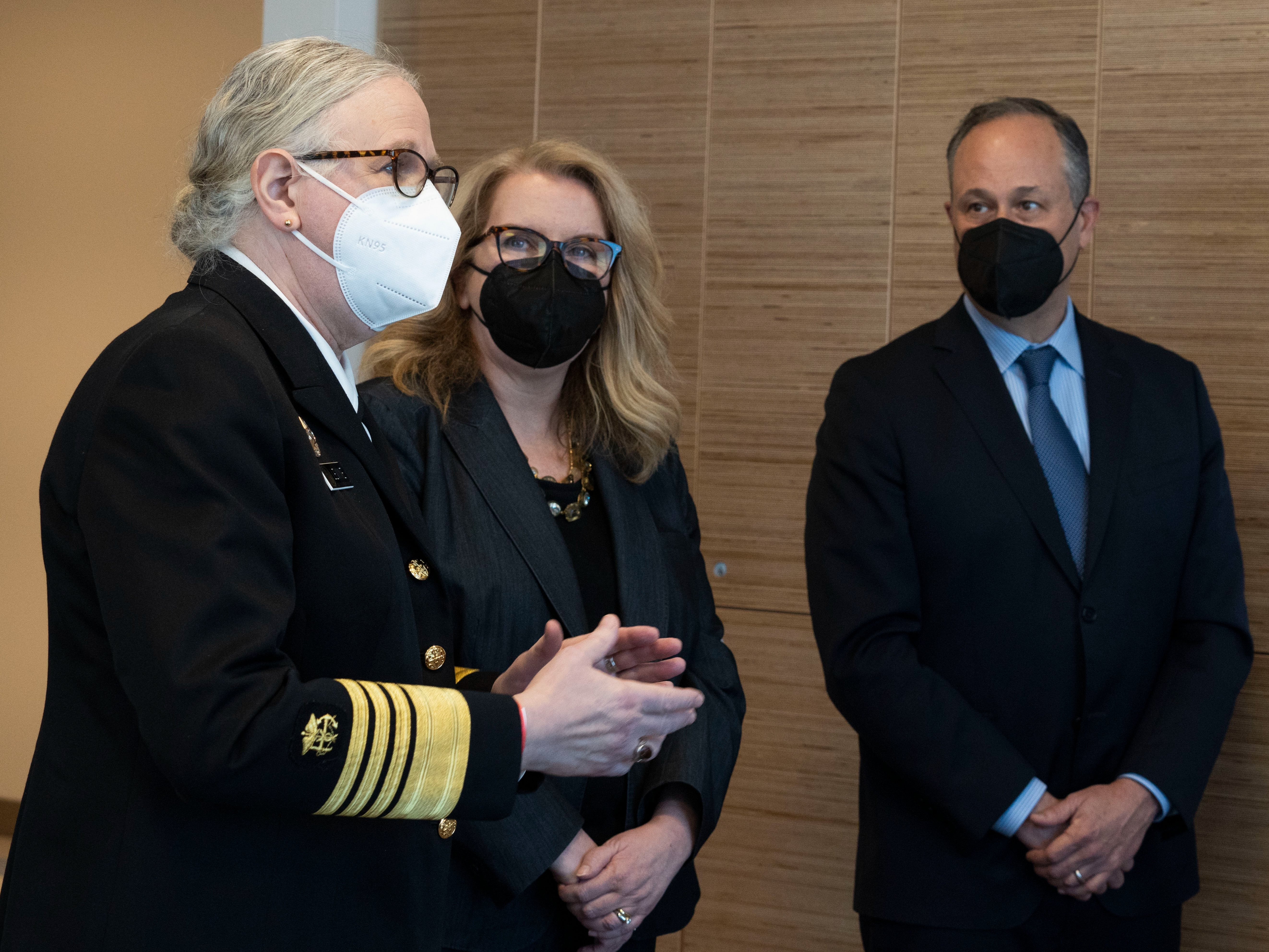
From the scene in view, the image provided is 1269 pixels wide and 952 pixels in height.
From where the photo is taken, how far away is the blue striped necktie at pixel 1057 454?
2.19 m

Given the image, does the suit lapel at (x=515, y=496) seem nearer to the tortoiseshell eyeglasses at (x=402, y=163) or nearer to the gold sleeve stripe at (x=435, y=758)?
the tortoiseshell eyeglasses at (x=402, y=163)

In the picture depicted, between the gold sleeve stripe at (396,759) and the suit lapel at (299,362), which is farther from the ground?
the suit lapel at (299,362)

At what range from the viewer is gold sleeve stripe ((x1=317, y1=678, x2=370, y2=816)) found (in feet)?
3.73

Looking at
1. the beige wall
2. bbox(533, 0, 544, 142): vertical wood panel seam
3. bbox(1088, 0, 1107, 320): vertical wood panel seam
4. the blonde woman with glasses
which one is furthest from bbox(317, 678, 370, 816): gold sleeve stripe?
the beige wall

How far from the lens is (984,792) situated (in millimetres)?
2057

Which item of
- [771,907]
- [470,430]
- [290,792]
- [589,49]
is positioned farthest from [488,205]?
[771,907]

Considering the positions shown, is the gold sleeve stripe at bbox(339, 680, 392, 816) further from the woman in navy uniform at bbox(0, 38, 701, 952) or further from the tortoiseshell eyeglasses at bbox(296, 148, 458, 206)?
the tortoiseshell eyeglasses at bbox(296, 148, 458, 206)

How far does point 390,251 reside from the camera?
1431mm

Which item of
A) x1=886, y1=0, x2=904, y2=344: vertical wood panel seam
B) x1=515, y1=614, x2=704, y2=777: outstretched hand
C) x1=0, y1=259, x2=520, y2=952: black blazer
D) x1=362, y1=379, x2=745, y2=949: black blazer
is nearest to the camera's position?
x1=0, y1=259, x2=520, y2=952: black blazer

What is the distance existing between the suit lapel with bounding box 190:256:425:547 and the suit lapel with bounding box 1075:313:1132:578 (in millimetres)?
1337

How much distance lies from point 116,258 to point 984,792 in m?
3.51

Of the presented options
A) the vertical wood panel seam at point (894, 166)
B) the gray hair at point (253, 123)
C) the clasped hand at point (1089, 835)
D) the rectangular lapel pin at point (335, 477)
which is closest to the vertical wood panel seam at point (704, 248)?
the vertical wood panel seam at point (894, 166)

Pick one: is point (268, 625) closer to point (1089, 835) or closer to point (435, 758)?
point (435, 758)

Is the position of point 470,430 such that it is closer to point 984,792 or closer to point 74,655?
point 74,655
